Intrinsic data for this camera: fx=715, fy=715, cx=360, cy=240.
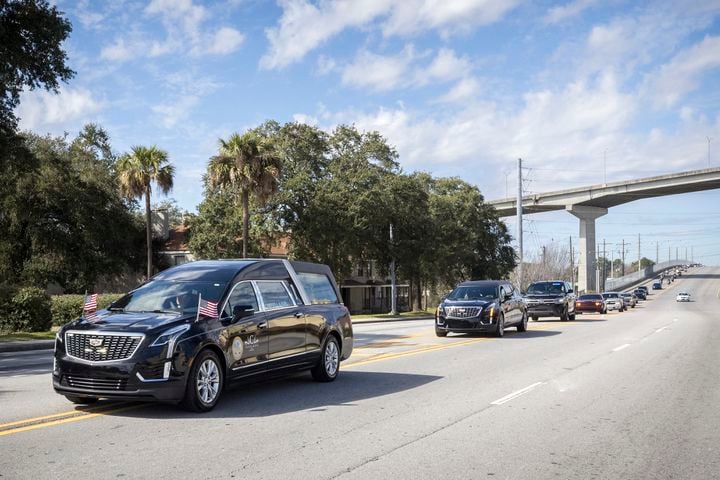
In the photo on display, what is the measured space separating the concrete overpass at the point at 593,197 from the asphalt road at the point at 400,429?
2747 inches

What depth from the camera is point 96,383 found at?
25.6 ft

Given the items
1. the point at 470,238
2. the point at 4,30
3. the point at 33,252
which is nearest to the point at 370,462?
the point at 4,30

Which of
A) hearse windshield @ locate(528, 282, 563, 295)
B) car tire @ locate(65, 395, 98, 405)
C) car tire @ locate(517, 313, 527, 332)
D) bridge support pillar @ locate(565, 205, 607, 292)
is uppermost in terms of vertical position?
bridge support pillar @ locate(565, 205, 607, 292)

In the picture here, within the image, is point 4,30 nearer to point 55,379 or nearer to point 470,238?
point 55,379

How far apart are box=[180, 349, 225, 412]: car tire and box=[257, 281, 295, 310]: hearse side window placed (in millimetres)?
1399

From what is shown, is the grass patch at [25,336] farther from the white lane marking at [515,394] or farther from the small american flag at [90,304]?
the white lane marking at [515,394]

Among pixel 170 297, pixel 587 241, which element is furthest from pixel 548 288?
pixel 587 241

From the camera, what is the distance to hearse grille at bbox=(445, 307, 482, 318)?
20.6 meters

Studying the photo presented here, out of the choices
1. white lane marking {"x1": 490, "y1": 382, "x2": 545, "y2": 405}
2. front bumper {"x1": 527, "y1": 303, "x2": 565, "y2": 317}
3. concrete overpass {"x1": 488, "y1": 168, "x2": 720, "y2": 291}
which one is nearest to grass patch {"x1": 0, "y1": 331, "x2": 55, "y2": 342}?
white lane marking {"x1": 490, "y1": 382, "x2": 545, "y2": 405}

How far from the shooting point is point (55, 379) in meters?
8.12

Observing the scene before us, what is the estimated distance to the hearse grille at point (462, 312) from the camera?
20562mm

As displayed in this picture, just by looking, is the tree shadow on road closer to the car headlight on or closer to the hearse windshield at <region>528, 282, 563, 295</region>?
the car headlight on

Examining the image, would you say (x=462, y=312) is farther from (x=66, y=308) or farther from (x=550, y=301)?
(x=66, y=308)

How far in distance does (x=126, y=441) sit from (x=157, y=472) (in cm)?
124
